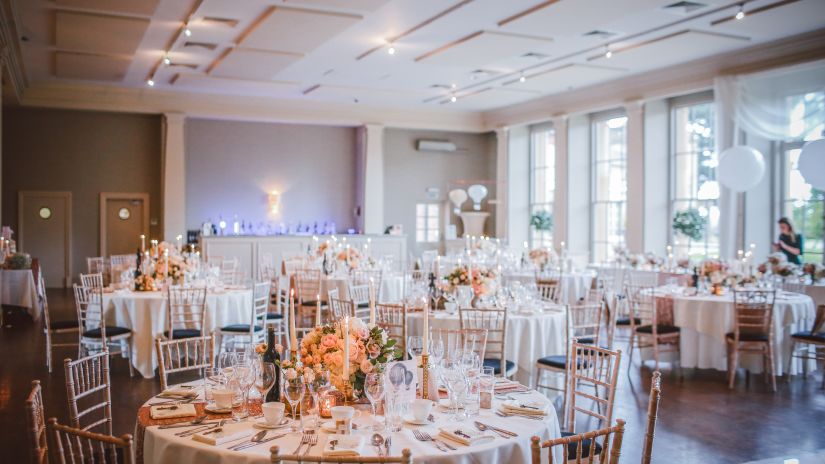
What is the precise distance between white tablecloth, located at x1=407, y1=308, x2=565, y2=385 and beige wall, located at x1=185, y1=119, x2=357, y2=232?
11020mm

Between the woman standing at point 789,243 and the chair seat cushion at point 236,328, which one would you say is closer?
the chair seat cushion at point 236,328

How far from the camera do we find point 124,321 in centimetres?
782

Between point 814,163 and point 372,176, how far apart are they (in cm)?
1073

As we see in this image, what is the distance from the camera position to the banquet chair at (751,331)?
24.6 ft

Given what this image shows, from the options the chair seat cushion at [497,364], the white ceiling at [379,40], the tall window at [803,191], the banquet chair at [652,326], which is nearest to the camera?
the chair seat cushion at [497,364]

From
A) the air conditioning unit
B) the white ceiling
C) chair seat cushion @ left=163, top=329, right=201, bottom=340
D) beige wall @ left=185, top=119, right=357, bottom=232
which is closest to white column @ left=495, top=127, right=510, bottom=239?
the air conditioning unit

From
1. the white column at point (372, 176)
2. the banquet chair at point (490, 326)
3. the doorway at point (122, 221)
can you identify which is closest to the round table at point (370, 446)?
the banquet chair at point (490, 326)

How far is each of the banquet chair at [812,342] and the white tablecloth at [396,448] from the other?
565 cm

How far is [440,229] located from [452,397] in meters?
15.1

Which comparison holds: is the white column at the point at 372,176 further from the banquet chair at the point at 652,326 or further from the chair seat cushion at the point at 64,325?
the chair seat cushion at the point at 64,325

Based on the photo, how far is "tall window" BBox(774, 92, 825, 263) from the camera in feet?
35.4

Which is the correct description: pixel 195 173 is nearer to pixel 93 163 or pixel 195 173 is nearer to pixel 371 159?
pixel 93 163

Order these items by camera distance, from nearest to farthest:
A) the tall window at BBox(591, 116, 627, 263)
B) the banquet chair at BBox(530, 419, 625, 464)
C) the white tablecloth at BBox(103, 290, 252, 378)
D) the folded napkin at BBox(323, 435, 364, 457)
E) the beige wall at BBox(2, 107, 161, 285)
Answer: the banquet chair at BBox(530, 419, 625, 464) → the folded napkin at BBox(323, 435, 364, 457) → the white tablecloth at BBox(103, 290, 252, 378) → the tall window at BBox(591, 116, 627, 263) → the beige wall at BBox(2, 107, 161, 285)

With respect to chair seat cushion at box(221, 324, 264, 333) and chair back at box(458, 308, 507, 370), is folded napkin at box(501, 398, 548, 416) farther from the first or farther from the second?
chair seat cushion at box(221, 324, 264, 333)
